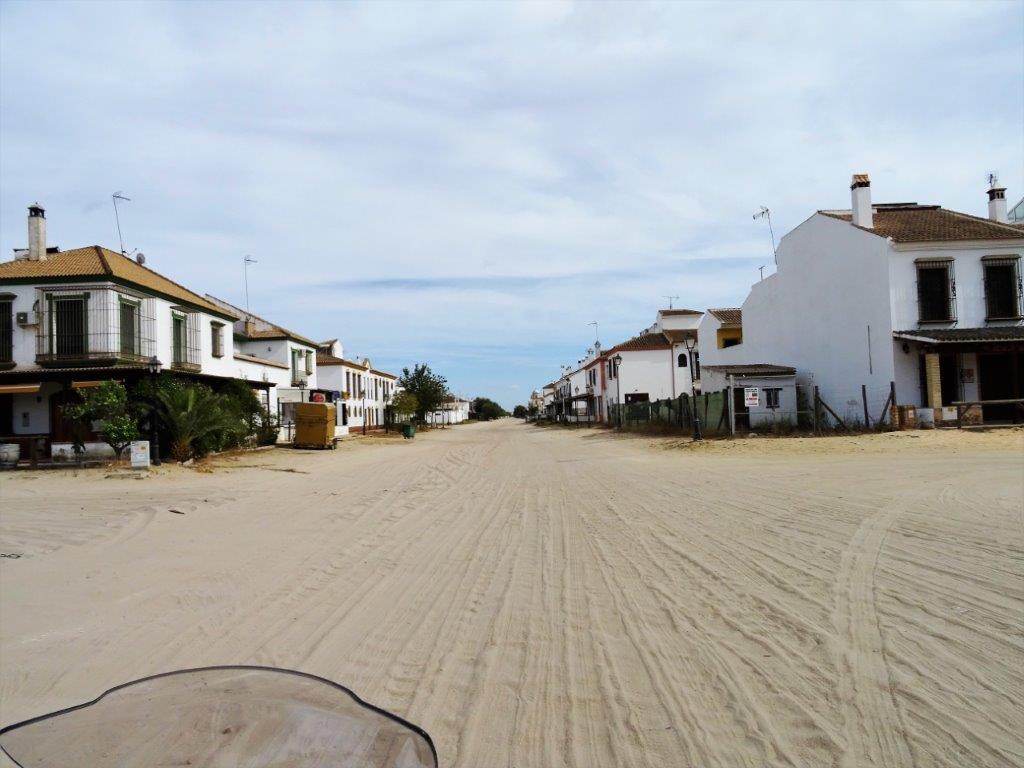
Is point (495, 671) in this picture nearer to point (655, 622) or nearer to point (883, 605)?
point (655, 622)

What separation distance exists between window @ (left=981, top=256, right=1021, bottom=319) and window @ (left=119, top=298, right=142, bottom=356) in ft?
97.6

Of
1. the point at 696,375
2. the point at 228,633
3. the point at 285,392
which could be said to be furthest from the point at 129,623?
the point at 696,375

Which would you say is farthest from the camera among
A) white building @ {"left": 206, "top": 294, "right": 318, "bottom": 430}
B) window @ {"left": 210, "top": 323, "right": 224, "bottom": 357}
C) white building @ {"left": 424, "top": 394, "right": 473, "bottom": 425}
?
white building @ {"left": 424, "top": 394, "right": 473, "bottom": 425}

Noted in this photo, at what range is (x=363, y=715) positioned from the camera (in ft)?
11.6

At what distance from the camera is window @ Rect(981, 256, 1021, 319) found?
25875 mm

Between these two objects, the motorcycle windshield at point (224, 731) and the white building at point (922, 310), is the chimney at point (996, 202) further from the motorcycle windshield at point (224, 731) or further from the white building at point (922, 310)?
the motorcycle windshield at point (224, 731)

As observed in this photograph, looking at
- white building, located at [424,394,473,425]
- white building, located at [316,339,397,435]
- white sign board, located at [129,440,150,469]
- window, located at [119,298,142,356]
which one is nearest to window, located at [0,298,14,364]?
window, located at [119,298,142,356]

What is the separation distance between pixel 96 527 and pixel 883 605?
10.0 metres

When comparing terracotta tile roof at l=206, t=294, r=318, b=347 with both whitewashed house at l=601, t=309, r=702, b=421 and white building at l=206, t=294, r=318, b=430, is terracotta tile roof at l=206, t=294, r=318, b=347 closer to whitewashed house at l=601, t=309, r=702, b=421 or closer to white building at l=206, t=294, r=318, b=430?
white building at l=206, t=294, r=318, b=430

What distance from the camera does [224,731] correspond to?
3.41 meters

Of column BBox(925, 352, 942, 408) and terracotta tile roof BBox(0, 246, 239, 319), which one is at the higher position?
terracotta tile roof BBox(0, 246, 239, 319)

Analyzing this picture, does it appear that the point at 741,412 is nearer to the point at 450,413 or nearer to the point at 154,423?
the point at 154,423

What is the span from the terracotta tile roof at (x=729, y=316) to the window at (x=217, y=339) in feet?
95.7

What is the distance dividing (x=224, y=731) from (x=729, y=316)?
46.1 m
